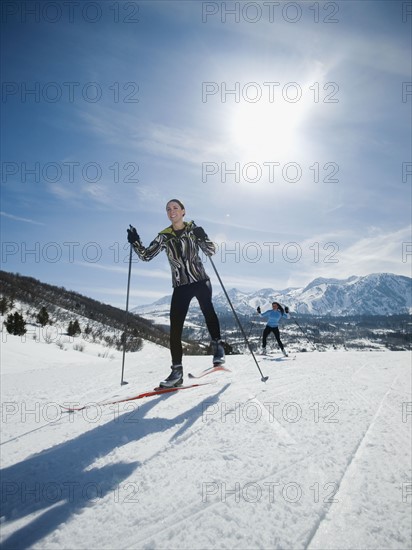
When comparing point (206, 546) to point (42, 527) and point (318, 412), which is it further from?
point (318, 412)

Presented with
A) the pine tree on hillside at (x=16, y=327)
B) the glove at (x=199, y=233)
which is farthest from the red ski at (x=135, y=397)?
the pine tree on hillside at (x=16, y=327)

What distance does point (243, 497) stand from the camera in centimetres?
126

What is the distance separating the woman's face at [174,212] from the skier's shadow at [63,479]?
10.4ft

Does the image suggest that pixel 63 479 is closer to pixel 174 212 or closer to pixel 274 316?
pixel 174 212

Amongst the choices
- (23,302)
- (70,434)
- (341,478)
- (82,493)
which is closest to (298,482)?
(341,478)

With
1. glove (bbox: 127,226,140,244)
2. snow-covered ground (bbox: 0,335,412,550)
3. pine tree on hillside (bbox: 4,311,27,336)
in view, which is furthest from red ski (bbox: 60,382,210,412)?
pine tree on hillside (bbox: 4,311,27,336)

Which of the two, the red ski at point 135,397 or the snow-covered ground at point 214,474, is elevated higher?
the snow-covered ground at point 214,474

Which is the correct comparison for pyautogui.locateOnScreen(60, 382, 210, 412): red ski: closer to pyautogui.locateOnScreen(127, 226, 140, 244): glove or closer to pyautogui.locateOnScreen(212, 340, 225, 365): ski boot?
pyautogui.locateOnScreen(212, 340, 225, 365): ski boot

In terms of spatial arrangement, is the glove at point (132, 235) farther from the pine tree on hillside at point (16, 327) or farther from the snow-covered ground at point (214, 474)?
the pine tree on hillside at point (16, 327)

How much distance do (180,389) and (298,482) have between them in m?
2.12

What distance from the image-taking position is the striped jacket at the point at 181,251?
4.37m

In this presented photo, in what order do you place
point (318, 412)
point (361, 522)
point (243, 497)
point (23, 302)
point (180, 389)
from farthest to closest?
point (23, 302) → point (180, 389) → point (318, 412) → point (243, 497) → point (361, 522)

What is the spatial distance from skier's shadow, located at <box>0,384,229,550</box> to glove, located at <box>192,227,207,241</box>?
115 inches

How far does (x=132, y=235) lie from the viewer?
4.77 meters
